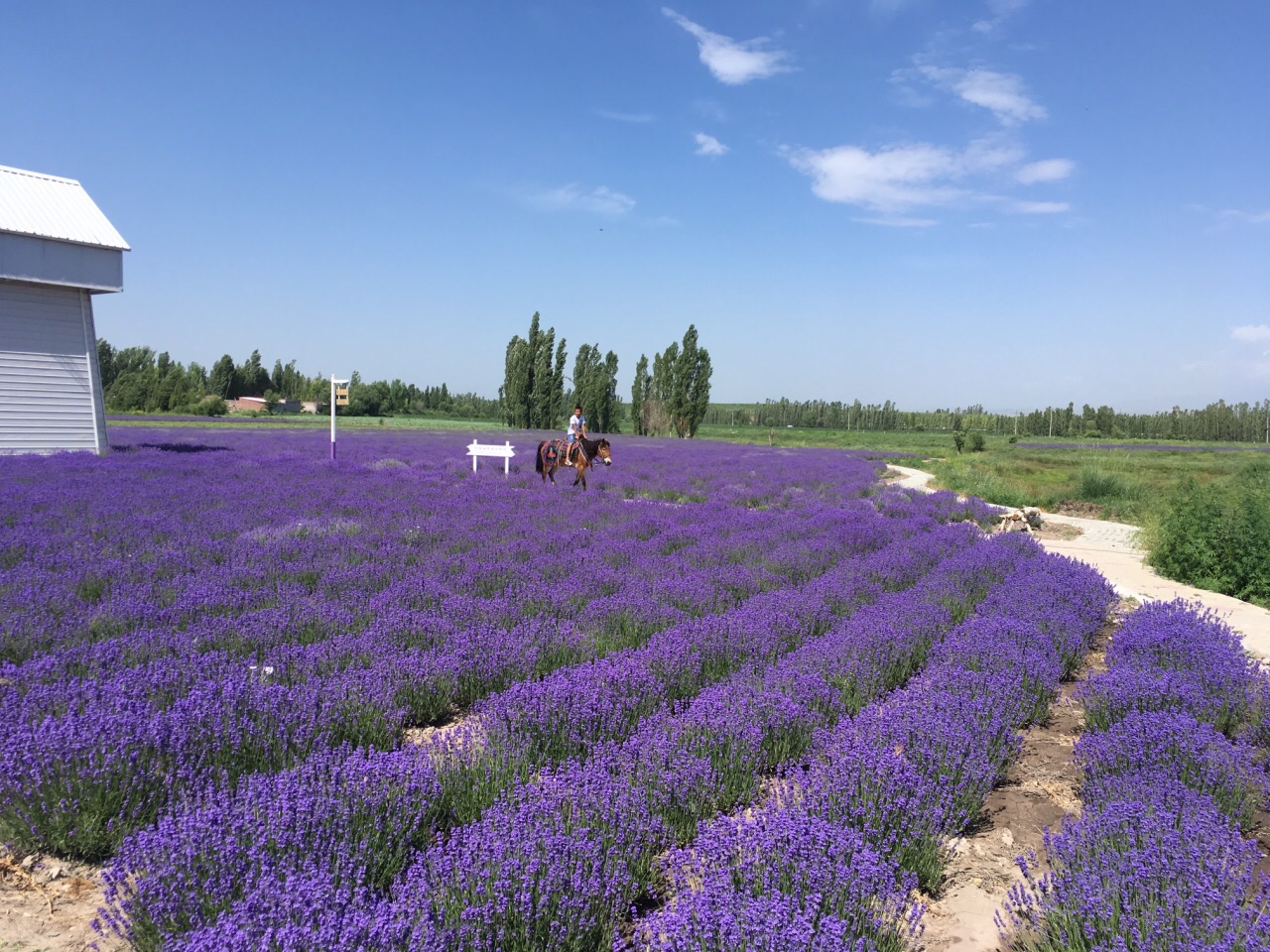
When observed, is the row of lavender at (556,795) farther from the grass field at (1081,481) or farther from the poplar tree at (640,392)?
the poplar tree at (640,392)

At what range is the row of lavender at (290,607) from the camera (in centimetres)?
267

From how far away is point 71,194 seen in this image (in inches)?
625

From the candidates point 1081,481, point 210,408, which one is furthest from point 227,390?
point 1081,481

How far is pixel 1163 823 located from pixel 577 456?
35.9 ft

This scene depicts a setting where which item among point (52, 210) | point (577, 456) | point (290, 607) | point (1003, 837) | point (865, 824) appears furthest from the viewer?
point (52, 210)

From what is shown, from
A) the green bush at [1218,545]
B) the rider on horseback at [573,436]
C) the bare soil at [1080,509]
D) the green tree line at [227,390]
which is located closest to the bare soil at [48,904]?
the green bush at [1218,545]

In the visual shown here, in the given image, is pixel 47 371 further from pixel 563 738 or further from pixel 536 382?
pixel 536 382

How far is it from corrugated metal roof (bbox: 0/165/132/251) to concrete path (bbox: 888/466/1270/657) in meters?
18.8

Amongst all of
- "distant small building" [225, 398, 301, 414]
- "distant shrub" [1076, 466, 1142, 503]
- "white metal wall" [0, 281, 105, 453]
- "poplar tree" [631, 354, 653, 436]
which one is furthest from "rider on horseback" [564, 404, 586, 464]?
"distant small building" [225, 398, 301, 414]

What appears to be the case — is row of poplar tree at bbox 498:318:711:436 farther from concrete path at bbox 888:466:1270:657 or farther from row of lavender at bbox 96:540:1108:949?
row of lavender at bbox 96:540:1108:949

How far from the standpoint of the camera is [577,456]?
12852 mm

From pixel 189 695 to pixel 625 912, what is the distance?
2.07 m

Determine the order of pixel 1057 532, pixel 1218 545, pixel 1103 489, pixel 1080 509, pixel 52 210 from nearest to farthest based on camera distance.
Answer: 1. pixel 1218 545
2. pixel 1057 532
3. pixel 52 210
4. pixel 1080 509
5. pixel 1103 489

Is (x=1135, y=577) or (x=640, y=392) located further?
(x=640, y=392)
